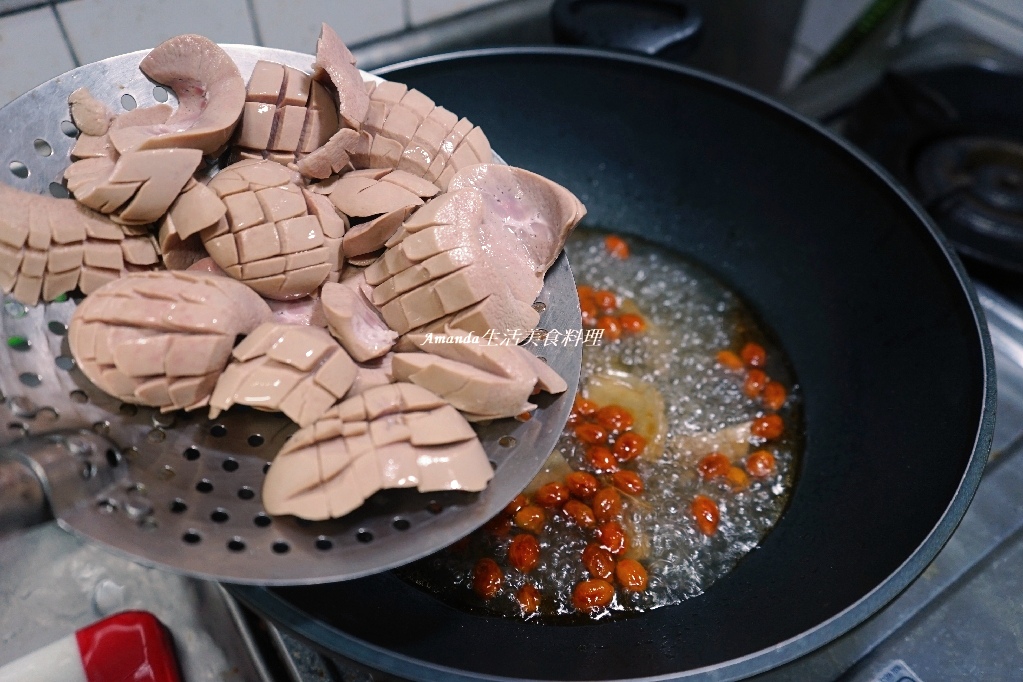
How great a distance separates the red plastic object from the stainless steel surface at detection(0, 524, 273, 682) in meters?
0.06

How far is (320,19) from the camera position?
1749 mm

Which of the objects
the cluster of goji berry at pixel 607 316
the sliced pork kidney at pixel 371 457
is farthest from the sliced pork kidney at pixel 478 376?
the cluster of goji berry at pixel 607 316

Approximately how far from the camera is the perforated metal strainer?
867mm

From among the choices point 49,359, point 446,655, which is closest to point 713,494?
point 446,655

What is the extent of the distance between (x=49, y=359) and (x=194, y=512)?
13.1 inches

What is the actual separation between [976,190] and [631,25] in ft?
3.56

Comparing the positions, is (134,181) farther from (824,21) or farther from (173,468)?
(824,21)

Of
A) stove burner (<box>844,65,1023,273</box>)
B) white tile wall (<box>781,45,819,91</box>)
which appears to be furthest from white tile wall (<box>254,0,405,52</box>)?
white tile wall (<box>781,45,819,91</box>)

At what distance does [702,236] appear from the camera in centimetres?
189

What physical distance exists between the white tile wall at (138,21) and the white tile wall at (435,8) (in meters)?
0.47

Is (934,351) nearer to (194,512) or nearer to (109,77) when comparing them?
(194,512)

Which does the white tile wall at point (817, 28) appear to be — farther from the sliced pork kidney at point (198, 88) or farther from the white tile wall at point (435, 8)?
the sliced pork kidney at point (198, 88)

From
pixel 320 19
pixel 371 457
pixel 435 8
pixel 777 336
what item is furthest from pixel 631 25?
pixel 371 457

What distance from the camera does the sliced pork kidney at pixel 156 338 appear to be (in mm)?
938
